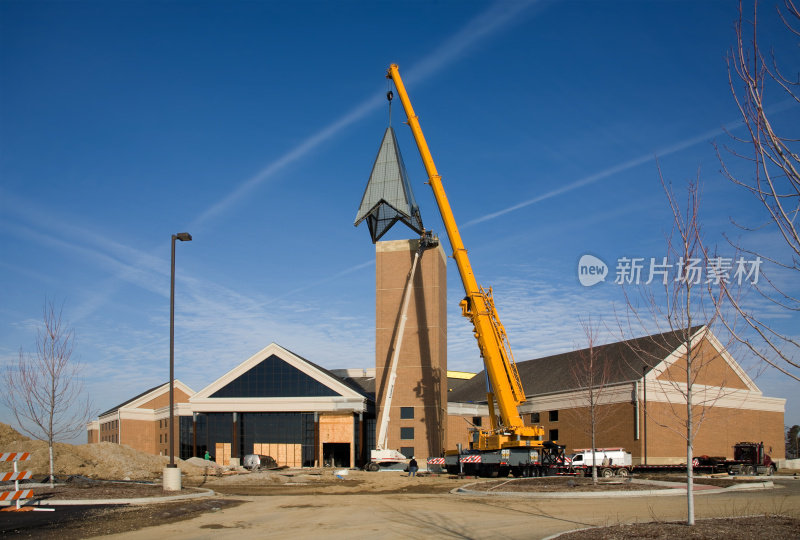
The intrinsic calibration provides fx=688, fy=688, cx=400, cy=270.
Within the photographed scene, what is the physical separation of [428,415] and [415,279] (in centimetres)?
1106

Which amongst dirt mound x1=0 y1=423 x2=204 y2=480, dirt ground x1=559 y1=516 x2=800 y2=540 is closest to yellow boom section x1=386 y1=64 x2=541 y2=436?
dirt mound x1=0 y1=423 x2=204 y2=480

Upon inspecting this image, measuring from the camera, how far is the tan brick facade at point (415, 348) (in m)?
55.1

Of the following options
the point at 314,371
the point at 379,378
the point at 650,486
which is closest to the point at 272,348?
the point at 314,371

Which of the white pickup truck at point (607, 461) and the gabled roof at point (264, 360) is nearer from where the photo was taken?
the white pickup truck at point (607, 461)

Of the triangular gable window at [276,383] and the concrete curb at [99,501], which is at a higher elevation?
the triangular gable window at [276,383]

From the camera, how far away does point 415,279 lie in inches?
2242

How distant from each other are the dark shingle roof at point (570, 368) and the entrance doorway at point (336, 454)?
48.9 ft

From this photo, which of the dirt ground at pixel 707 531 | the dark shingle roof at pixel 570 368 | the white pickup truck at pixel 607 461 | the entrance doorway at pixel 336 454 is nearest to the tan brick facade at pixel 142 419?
the entrance doorway at pixel 336 454

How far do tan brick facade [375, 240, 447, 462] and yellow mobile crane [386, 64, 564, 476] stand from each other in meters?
9.79

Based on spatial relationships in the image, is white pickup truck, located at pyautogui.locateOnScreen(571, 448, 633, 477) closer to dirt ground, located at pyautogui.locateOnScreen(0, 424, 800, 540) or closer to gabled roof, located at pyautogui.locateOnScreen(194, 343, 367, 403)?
dirt ground, located at pyautogui.locateOnScreen(0, 424, 800, 540)

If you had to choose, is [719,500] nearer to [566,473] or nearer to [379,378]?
[566,473]

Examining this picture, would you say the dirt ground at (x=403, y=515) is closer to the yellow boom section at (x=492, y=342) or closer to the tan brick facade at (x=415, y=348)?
the yellow boom section at (x=492, y=342)

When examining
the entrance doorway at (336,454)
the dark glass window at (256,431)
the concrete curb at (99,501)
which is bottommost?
the entrance doorway at (336,454)

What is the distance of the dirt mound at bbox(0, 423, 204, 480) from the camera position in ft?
117
